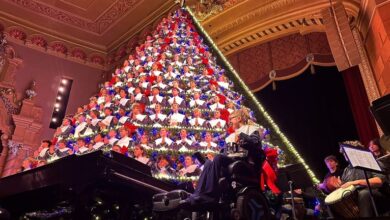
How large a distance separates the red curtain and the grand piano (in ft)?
11.3

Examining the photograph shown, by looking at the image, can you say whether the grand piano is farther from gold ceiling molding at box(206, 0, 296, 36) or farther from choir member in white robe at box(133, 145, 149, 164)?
gold ceiling molding at box(206, 0, 296, 36)

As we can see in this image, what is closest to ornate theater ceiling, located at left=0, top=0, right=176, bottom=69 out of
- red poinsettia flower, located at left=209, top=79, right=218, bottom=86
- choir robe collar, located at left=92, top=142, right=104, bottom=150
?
red poinsettia flower, located at left=209, top=79, right=218, bottom=86

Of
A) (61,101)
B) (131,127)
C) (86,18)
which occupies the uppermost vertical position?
(86,18)

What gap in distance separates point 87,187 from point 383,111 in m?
2.45

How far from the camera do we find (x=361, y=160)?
101 inches

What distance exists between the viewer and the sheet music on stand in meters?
2.46

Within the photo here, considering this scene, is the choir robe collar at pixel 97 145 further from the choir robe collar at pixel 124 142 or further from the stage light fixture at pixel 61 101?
the stage light fixture at pixel 61 101

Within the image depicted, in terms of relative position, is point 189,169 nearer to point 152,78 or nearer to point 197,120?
point 197,120

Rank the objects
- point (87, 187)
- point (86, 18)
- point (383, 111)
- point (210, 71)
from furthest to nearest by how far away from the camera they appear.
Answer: point (86, 18), point (210, 71), point (87, 187), point (383, 111)

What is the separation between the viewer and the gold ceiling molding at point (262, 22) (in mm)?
6982

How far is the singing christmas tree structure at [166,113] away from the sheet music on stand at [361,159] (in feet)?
4.07

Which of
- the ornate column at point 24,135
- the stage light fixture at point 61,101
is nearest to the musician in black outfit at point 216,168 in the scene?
the ornate column at point 24,135

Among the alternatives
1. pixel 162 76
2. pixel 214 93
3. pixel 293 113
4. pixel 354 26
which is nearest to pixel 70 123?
pixel 162 76

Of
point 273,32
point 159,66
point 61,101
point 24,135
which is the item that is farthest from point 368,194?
point 61,101
